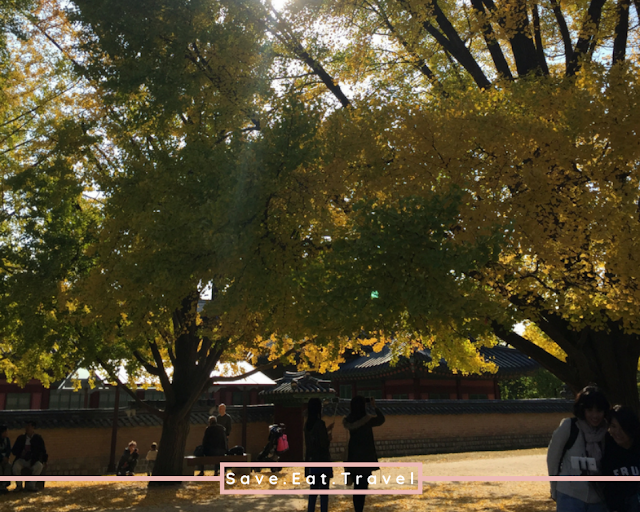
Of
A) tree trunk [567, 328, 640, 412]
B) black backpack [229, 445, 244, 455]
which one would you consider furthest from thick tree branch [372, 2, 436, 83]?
black backpack [229, 445, 244, 455]

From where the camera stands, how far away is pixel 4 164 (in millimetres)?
12578

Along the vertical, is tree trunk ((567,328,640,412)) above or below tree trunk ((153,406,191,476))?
above

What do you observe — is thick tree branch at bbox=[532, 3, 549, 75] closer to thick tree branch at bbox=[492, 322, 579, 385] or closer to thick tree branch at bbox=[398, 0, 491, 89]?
thick tree branch at bbox=[398, 0, 491, 89]

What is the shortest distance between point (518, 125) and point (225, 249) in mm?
4083

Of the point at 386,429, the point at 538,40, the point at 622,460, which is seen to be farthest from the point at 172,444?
the point at 538,40

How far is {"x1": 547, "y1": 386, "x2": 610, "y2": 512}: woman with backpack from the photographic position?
400cm

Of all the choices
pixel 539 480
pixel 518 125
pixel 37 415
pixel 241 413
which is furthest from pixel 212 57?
pixel 241 413

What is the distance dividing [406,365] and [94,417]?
526 inches

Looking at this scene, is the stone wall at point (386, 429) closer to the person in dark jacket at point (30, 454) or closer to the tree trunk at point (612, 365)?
the person in dark jacket at point (30, 454)

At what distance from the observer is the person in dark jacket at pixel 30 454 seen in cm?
1233

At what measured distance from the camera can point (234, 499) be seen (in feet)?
35.3

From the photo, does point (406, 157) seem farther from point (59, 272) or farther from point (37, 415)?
point (37, 415)

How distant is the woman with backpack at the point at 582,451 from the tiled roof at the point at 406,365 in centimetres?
2018

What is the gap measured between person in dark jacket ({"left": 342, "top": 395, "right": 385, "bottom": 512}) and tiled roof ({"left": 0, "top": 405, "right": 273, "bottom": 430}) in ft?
40.6
